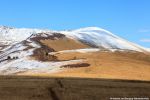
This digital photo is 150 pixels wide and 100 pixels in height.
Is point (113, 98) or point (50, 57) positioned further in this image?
point (50, 57)

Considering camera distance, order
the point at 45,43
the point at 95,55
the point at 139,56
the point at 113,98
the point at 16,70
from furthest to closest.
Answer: the point at 45,43 → the point at 139,56 → the point at 95,55 → the point at 16,70 → the point at 113,98

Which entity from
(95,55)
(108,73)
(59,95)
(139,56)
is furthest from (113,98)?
(139,56)

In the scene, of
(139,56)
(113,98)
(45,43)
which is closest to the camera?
(113,98)

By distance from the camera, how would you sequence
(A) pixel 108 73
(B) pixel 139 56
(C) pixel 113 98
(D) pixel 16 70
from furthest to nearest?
(B) pixel 139 56 < (D) pixel 16 70 < (A) pixel 108 73 < (C) pixel 113 98

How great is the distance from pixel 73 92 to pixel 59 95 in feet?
8.68

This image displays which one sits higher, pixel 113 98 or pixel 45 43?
pixel 45 43

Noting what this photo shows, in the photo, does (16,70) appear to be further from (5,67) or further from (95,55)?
(95,55)

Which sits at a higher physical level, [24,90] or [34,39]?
[34,39]

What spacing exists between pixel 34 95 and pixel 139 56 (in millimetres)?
113456

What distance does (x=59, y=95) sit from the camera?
3738 centimetres

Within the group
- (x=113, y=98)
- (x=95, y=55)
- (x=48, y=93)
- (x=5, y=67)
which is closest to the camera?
(x=113, y=98)

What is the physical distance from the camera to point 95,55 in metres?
137

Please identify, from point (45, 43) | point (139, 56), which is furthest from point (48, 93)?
point (45, 43)

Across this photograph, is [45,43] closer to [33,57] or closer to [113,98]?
[33,57]
